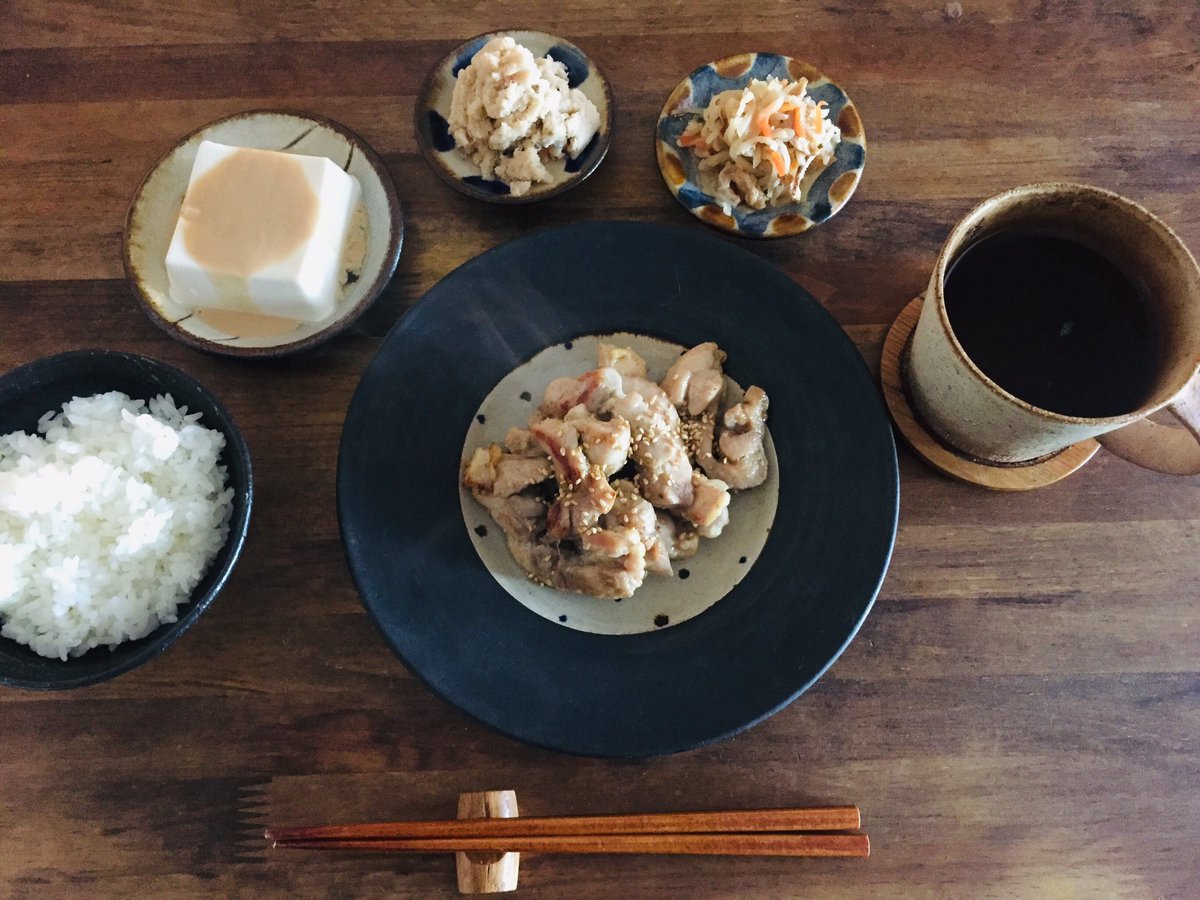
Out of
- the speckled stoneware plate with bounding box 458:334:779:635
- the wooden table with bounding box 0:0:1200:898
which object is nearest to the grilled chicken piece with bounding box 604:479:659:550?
the speckled stoneware plate with bounding box 458:334:779:635

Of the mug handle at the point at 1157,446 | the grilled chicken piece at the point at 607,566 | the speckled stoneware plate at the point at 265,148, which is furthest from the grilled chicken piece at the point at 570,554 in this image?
the mug handle at the point at 1157,446

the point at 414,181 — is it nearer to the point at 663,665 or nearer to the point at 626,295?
the point at 626,295

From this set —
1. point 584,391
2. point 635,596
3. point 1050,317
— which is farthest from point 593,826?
point 1050,317

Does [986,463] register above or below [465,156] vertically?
below

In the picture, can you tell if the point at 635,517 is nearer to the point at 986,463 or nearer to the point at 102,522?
the point at 986,463

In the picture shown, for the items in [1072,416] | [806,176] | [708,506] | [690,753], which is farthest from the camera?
[806,176]

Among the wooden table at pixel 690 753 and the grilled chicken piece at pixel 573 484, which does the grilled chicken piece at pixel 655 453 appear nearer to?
the grilled chicken piece at pixel 573 484

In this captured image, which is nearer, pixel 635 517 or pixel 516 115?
pixel 635 517

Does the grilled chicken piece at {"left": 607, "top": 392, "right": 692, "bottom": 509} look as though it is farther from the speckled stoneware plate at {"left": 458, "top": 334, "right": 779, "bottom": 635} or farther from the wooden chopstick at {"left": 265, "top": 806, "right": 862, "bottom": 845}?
the wooden chopstick at {"left": 265, "top": 806, "right": 862, "bottom": 845}
